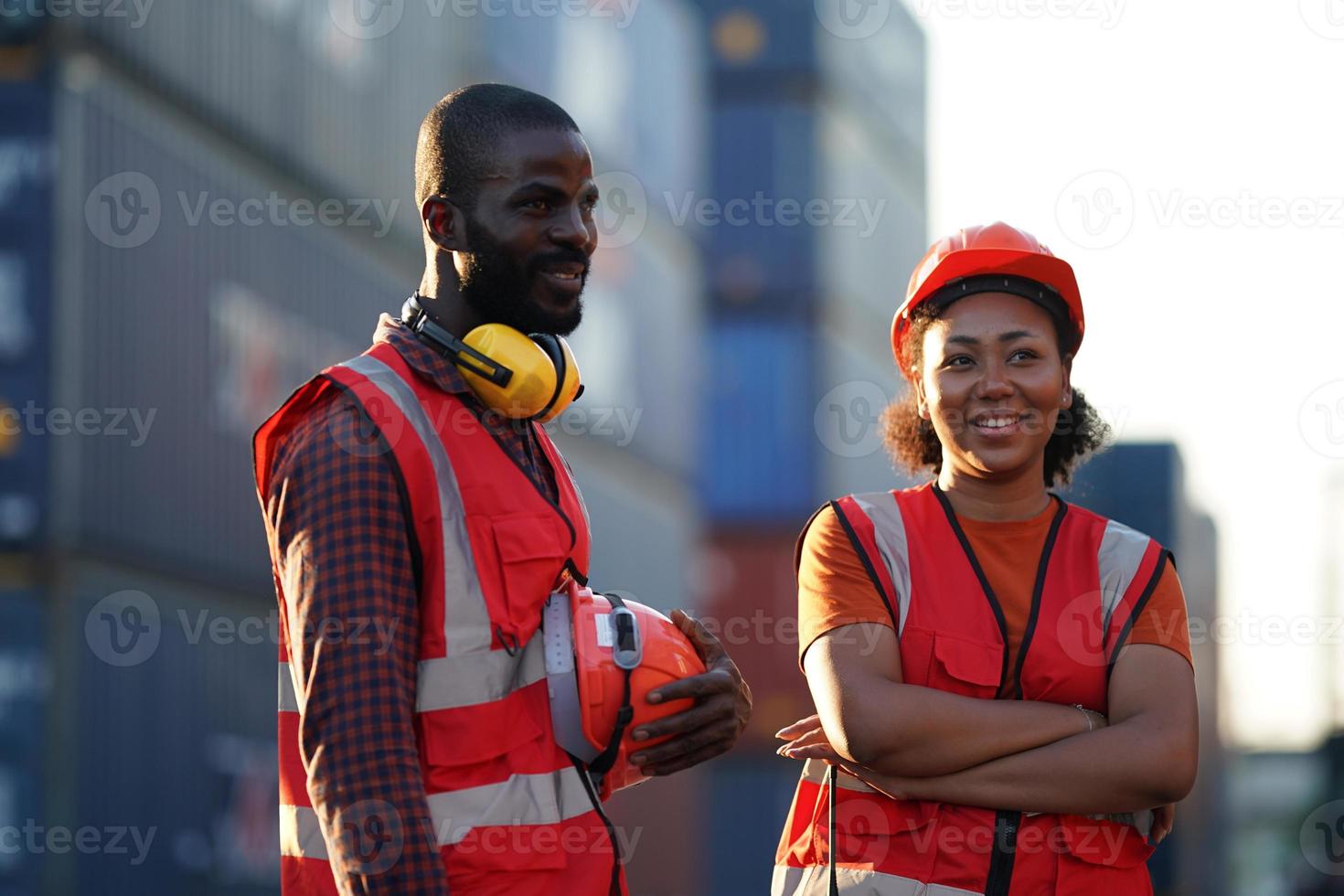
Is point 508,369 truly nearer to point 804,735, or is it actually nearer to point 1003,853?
point 804,735

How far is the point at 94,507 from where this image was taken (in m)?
15.3

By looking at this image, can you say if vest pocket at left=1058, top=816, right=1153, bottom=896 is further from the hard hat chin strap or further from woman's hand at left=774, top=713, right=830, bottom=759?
the hard hat chin strap

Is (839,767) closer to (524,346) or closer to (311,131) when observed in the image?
(524,346)

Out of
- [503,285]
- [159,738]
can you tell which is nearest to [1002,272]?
[503,285]

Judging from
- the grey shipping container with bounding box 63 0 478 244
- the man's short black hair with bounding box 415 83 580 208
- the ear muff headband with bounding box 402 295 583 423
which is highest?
the grey shipping container with bounding box 63 0 478 244

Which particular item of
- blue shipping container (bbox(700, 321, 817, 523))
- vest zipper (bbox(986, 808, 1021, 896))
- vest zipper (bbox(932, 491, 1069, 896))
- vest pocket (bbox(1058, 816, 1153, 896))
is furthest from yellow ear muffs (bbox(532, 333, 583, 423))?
blue shipping container (bbox(700, 321, 817, 523))

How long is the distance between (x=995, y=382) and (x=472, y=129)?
3.87 feet

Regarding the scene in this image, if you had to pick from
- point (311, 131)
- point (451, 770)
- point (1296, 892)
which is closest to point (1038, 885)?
point (451, 770)

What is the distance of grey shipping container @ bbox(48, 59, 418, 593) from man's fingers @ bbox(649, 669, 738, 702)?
1227cm

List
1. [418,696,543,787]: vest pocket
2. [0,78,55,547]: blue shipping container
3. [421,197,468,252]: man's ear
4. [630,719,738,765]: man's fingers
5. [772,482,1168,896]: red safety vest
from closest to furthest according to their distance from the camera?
1. [418,696,543,787]: vest pocket
2. [772,482,1168,896]: red safety vest
3. [630,719,738,765]: man's fingers
4. [421,197,468,252]: man's ear
5. [0,78,55,547]: blue shipping container

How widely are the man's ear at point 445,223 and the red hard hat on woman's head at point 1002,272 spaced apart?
941mm

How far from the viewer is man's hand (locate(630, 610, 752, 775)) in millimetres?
3508

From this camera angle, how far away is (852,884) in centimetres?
343

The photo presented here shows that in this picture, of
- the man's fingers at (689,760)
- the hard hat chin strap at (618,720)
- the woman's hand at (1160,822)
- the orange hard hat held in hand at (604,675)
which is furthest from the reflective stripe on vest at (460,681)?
the woman's hand at (1160,822)
